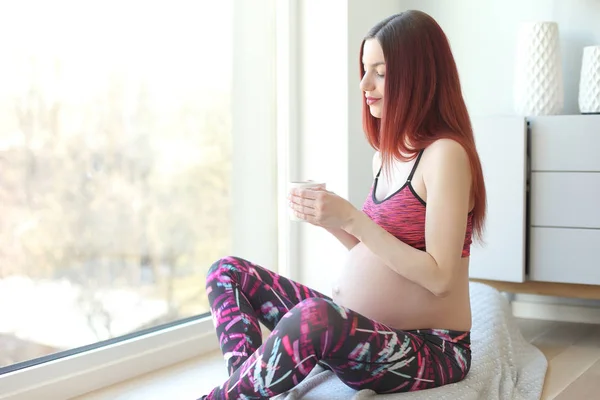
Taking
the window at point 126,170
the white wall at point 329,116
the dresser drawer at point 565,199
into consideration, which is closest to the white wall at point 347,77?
the white wall at point 329,116

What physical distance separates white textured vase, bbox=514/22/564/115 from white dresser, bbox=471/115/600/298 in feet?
0.57

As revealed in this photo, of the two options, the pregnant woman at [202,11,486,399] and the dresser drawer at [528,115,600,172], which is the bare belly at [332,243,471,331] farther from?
the dresser drawer at [528,115,600,172]

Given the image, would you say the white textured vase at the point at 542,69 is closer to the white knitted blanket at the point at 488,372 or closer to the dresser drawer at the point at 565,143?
the dresser drawer at the point at 565,143

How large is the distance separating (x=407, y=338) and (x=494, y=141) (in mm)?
1191

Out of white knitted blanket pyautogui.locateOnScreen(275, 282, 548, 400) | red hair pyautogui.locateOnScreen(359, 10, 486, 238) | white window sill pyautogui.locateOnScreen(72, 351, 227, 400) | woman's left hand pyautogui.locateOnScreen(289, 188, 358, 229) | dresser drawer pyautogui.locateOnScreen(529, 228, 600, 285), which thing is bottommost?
white window sill pyautogui.locateOnScreen(72, 351, 227, 400)

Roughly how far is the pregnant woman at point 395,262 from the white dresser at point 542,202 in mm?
851

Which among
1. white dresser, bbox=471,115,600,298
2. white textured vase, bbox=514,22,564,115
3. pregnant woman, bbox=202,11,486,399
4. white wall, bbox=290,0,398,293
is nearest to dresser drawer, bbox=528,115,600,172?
white dresser, bbox=471,115,600,298

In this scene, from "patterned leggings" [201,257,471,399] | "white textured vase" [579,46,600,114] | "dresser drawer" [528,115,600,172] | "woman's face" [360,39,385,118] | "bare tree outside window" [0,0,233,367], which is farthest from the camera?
"white textured vase" [579,46,600,114]

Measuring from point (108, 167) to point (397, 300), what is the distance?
978 mm

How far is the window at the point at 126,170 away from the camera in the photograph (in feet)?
6.63

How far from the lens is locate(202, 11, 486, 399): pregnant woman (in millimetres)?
1538

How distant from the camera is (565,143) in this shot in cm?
254

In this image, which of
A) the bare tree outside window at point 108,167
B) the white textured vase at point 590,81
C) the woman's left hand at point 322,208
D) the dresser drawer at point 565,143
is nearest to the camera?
the woman's left hand at point 322,208

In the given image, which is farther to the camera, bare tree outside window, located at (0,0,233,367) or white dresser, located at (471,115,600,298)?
white dresser, located at (471,115,600,298)
